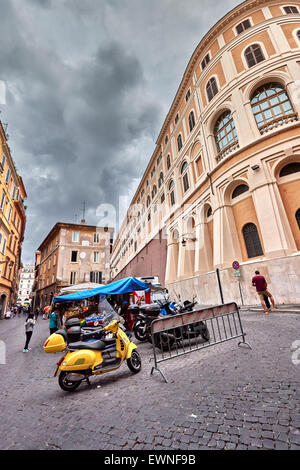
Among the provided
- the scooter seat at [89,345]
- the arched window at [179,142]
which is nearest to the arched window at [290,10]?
the arched window at [179,142]

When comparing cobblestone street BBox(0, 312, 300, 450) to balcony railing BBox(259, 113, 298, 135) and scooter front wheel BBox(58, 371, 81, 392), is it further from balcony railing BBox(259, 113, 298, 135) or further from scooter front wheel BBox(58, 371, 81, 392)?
balcony railing BBox(259, 113, 298, 135)

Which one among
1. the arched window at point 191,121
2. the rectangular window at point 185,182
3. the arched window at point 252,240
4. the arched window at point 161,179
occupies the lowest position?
the arched window at point 252,240

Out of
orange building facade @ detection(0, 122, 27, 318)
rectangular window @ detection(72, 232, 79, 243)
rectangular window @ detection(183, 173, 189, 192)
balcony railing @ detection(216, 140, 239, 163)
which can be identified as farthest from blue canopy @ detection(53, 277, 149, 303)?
rectangular window @ detection(72, 232, 79, 243)

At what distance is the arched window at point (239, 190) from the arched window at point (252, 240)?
7.73 ft

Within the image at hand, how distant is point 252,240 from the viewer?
13.0 metres

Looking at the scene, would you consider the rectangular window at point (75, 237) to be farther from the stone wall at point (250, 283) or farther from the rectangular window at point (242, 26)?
the rectangular window at point (242, 26)

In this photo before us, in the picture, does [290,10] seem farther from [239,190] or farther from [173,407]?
[173,407]

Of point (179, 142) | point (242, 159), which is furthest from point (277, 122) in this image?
point (179, 142)

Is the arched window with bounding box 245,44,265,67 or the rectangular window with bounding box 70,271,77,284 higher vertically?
the arched window with bounding box 245,44,265,67

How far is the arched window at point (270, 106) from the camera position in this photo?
506 inches

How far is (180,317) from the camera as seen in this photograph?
4570mm

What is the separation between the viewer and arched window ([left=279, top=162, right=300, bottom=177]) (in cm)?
1191

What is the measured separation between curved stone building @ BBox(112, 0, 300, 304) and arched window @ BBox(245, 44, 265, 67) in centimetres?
7
